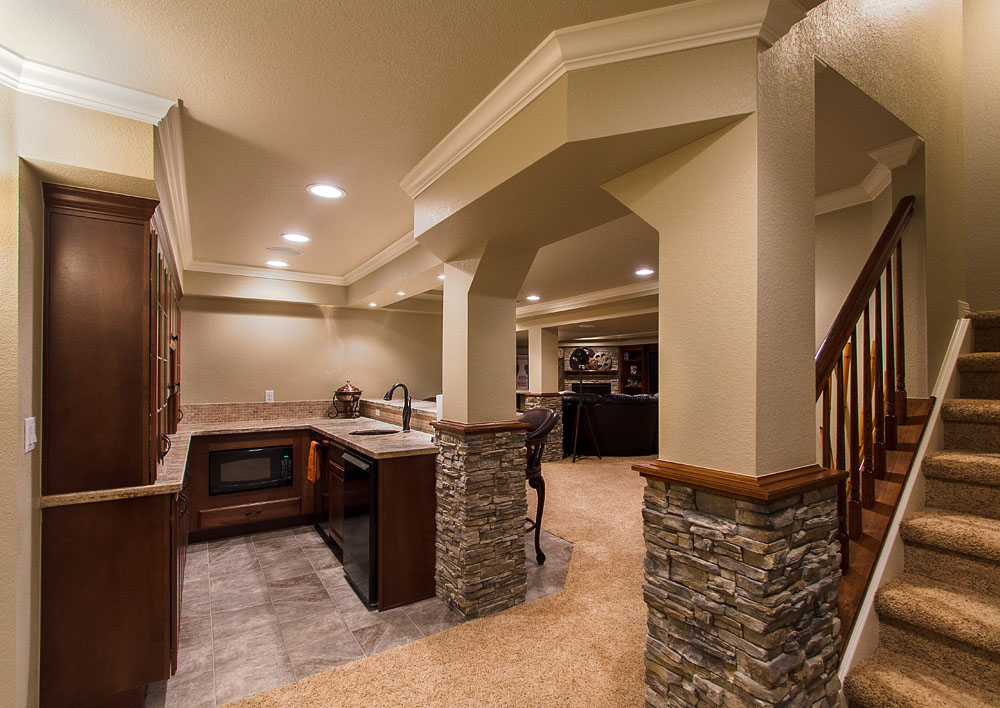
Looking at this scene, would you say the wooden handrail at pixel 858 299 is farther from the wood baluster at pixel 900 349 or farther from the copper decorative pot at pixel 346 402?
the copper decorative pot at pixel 346 402

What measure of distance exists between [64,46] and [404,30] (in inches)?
42.8

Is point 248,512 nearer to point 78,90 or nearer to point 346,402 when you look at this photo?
point 346,402

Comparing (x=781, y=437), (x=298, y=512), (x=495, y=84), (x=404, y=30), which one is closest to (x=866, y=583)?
(x=781, y=437)

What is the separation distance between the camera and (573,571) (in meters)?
3.21

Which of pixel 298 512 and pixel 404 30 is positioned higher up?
pixel 404 30

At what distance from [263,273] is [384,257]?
1495 mm

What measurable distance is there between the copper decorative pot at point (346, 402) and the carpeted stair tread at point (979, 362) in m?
4.68

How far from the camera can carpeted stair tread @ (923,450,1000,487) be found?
61.1 inches

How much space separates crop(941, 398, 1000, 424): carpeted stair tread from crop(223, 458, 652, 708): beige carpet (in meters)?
1.68

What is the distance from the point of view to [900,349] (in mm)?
1912

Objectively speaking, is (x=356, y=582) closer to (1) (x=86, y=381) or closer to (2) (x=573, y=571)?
(2) (x=573, y=571)

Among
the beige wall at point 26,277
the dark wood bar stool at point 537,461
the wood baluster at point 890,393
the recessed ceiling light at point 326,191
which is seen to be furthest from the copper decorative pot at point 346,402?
the wood baluster at point 890,393

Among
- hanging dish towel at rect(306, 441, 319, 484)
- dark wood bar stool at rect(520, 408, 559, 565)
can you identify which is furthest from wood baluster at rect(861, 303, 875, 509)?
hanging dish towel at rect(306, 441, 319, 484)

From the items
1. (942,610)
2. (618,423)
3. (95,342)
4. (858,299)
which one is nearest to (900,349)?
(858,299)
